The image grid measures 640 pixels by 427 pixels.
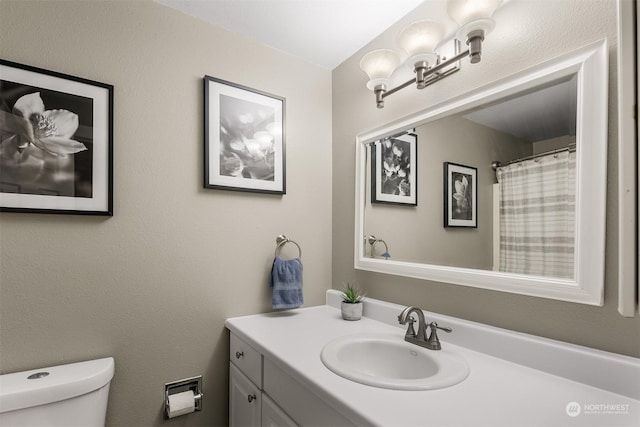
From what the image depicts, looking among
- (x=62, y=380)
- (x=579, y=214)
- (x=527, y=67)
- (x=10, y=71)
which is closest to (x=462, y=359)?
(x=579, y=214)

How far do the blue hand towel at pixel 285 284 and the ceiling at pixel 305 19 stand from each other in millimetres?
1124

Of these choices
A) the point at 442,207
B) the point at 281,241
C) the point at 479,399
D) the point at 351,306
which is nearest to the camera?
the point at 479,399

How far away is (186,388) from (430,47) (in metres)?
1.74

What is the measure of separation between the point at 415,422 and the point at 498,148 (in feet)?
2.96

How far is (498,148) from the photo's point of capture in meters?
1.10

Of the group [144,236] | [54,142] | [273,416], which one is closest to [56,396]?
[144,236]

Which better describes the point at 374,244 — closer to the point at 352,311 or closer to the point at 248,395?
the point at 352,311

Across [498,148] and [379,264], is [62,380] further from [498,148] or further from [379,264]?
[498,148]

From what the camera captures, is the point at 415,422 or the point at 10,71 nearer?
the point at 415,422

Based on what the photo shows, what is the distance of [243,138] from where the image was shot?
1544 millimetres

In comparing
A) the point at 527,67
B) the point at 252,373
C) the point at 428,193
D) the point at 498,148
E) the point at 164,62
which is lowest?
the point at 252,373

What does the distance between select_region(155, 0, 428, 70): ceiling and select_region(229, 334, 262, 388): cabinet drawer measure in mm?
1454

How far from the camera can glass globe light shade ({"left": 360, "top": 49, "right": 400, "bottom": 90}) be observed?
1.38 metres

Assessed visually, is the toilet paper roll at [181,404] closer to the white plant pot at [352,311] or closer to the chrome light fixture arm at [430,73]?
the white plant pot at [352,311]
